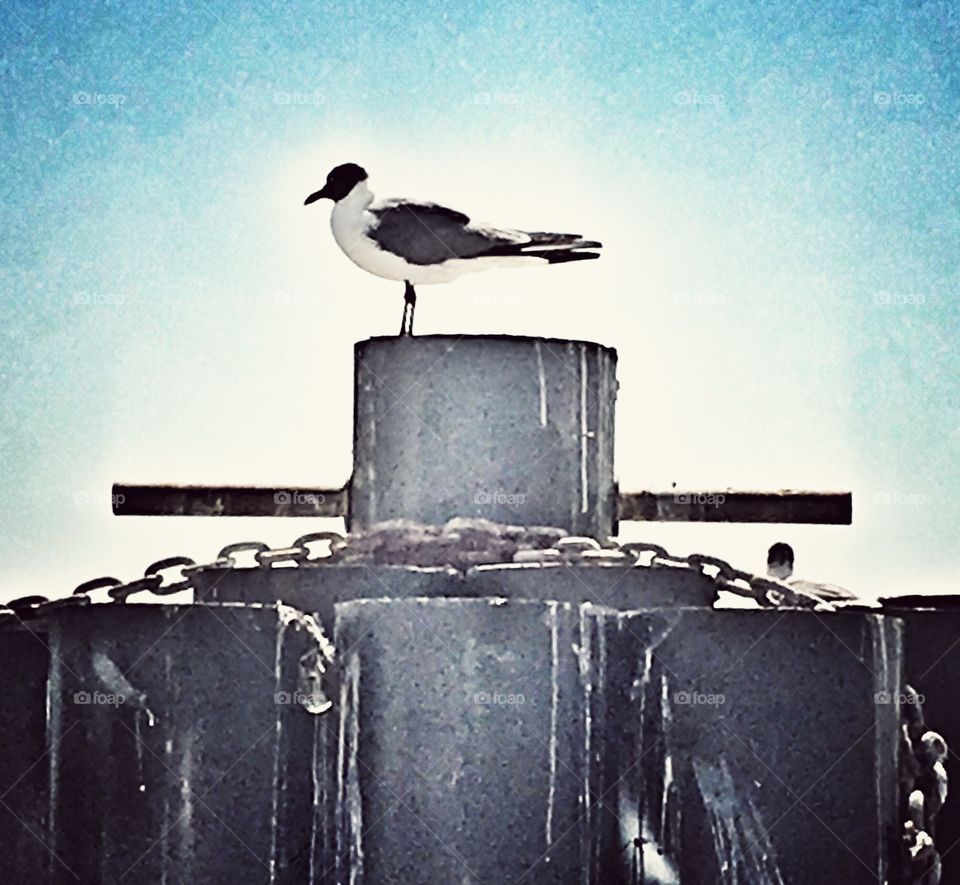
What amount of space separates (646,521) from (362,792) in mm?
1520

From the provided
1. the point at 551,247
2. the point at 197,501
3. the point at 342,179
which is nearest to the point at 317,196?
the point at 342,179

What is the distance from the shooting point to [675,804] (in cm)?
402

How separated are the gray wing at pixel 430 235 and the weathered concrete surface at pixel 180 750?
82.9 inches

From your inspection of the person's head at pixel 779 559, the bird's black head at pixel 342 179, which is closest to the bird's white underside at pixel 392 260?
the bird's black head at pixel 342 179

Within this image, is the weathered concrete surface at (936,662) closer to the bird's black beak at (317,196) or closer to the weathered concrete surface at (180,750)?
the weathered concrete surface at (180,750)

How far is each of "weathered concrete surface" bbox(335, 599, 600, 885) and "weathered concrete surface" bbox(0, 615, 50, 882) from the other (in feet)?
2.78

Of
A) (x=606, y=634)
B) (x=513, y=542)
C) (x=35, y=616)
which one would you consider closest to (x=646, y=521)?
(x=513, y=542)

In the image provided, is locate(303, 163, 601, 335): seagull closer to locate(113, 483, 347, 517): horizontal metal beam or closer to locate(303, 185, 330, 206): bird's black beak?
locate(303, 185, 330, 206): bird's black beak

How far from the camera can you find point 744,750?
400 centimetres

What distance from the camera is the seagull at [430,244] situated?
560 centimetres

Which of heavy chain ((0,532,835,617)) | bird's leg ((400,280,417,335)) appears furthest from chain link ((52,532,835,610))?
bird's leg ((400,280,417,335))

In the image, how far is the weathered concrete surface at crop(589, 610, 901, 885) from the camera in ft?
13.0

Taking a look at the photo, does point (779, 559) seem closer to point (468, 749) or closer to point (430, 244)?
point (430, 244)

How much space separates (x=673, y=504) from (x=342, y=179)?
7.05 feet
